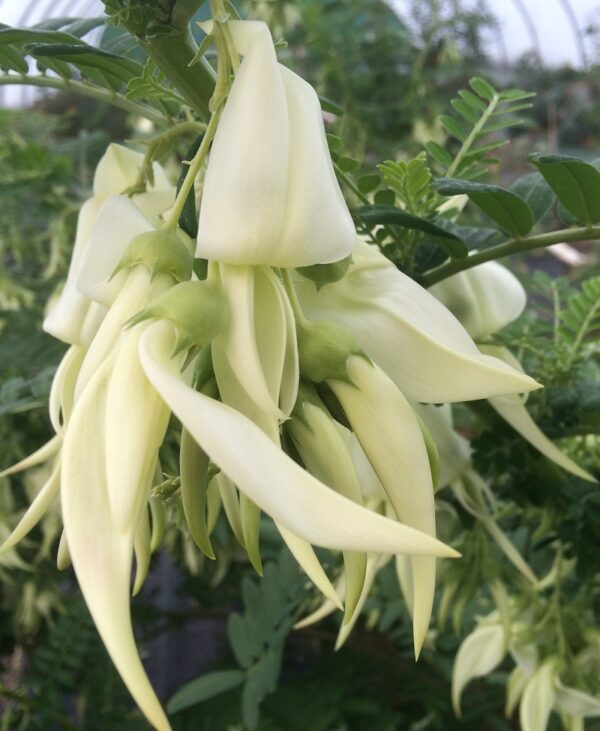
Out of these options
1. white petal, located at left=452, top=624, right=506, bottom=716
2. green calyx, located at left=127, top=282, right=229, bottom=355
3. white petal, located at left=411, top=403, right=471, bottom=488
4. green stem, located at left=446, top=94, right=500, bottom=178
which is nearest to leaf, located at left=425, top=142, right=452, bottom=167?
green stem, located at left=446, top=94, right=500, bottom=178

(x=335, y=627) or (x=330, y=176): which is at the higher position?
(x=330, y=176)

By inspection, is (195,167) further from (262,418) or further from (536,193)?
(536,193)

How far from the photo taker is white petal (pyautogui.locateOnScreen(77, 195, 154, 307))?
30 centimetres

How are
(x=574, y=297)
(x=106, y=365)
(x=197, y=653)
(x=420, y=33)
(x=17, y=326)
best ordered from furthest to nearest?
(x=420, y=33) → (x=197, y=653) → (x=17, y=326) → (x=574, y=297) → (x=106, y=365)

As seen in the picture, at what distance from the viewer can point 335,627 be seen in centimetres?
127

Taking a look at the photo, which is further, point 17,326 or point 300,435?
point 17,326

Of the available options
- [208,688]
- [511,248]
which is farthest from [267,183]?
[208,688]

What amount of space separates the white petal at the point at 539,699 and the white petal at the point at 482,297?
31 cm

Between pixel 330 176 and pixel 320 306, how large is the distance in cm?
7

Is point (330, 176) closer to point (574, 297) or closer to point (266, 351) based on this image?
point (266, 351)

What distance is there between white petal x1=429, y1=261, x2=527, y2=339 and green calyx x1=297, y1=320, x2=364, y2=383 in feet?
0.69

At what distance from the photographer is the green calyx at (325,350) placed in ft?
0.95

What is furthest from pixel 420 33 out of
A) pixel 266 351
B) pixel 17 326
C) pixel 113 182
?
pixel 266 351

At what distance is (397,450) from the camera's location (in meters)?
0.29
